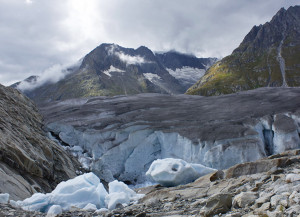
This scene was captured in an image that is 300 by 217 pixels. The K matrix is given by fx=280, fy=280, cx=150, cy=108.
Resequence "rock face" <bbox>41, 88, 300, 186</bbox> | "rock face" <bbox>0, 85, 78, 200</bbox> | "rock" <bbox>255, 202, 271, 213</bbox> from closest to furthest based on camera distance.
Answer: "rock" <bbox>255, 202, 271, 213</bbox> < "rock face" <bbox>0, 85, 78, 200</bbox> < "rock face" <bbox>41, 88, 300, 186</bbox>

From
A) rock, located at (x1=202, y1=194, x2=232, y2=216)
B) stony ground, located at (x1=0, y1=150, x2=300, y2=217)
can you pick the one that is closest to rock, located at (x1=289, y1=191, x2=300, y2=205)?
stony ground, located at (x1=0, y1=150, x2=300, y2=217)

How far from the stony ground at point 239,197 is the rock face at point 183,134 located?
15.1m

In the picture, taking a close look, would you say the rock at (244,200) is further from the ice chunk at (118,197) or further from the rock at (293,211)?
the ice chunk at (118,197)

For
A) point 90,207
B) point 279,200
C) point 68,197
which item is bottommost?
point 90,207

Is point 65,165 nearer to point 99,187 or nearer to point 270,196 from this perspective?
point 99,187

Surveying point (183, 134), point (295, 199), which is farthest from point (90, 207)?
point (183, 134)

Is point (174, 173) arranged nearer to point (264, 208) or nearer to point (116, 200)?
point (116, 200)

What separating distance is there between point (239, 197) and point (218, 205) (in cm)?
77

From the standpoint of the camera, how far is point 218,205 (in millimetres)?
8945

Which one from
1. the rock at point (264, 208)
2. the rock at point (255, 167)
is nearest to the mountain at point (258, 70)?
the rock at point (255, 167)

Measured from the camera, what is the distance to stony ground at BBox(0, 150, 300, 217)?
7.49 meters

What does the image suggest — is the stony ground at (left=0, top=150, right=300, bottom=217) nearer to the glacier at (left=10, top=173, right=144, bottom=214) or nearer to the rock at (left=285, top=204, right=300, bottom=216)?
the rock at (left=285, top=204, right=300, bottom=216)

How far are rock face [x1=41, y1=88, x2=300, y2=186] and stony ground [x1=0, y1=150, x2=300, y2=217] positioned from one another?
15.1 metres

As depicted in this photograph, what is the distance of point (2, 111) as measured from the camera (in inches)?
1177
